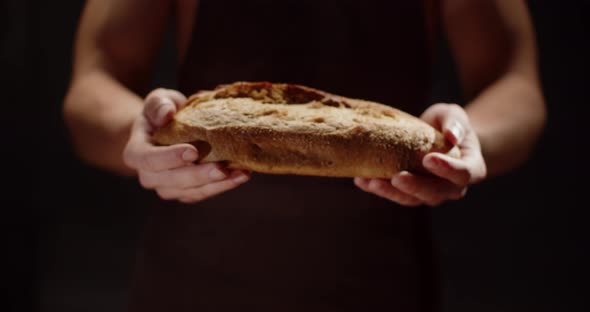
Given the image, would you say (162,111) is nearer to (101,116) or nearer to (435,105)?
(101,116)

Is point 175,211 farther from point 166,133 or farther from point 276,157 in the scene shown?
point 276,157

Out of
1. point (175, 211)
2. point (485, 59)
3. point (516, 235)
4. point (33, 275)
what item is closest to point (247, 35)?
point (175, 211)

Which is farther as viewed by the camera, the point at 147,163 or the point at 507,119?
the point at 507,119

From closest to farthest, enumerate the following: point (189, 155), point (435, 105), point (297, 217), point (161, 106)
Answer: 1. point (189, 155)
2. point (161, 106)
3. point (435, 105)
4. point (297, 217)

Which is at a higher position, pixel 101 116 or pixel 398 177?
pixel 101 116

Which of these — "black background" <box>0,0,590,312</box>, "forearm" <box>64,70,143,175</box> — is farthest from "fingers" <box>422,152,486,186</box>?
"black background" <box>0,0,590,312</box>

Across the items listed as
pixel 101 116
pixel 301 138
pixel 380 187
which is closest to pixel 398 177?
pixel 380 187
